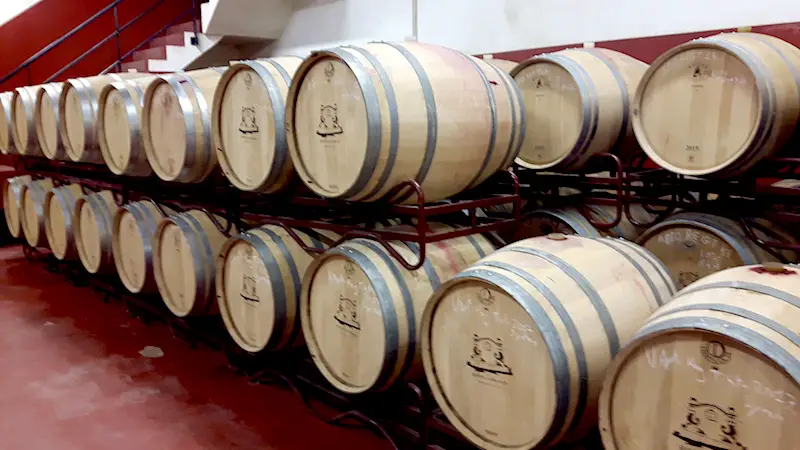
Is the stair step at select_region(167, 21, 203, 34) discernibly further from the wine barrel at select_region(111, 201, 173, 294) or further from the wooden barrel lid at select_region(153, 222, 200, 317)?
the wooden barrel lid at select_region(153, 222, 200, 317)

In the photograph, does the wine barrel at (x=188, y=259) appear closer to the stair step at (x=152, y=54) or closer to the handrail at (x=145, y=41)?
the stair step at (x=152, y=54)

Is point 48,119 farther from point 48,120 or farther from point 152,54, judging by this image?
point 152,54

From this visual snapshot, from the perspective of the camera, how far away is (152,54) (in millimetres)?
9188

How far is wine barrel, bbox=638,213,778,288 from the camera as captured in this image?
2709 millimetres

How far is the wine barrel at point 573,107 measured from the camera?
10.5 ft

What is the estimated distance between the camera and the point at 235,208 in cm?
392

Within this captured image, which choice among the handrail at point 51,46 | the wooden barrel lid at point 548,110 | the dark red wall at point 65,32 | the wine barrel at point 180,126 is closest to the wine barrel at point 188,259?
the wine barrel at point 180,126

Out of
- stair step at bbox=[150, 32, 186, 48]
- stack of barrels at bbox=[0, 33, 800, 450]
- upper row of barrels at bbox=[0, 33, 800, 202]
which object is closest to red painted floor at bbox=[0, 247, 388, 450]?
stack of barrels at bbox=[0, 33, 800, 450]

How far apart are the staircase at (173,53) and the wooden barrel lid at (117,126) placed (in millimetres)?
4375

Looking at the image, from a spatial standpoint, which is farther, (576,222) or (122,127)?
(122,127)

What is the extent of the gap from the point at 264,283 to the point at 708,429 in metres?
2.26

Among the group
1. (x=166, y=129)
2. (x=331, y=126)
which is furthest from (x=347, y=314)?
(x=166, y=129)

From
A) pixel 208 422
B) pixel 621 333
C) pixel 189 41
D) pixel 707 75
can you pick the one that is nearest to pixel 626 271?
pixel 621 333

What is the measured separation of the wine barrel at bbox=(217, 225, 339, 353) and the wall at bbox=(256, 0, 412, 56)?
11.5 feet
